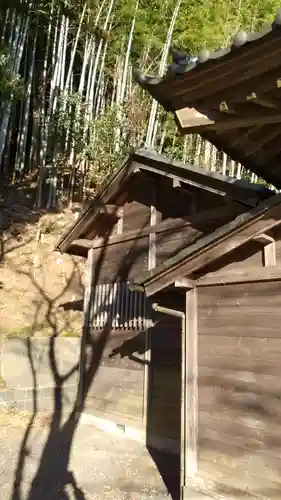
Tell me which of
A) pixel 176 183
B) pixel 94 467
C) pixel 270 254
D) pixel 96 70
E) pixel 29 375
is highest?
pixel 96 70

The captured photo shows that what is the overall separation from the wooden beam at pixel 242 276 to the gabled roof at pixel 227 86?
4.11ft

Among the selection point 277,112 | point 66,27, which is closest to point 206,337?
point 277,112

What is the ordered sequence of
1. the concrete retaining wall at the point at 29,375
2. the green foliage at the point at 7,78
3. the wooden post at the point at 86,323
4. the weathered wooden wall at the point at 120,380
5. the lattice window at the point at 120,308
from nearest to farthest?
the weathered wooden wall at the point at 120,380 < the lattice window at the point at 120,308 < the wooden post at the point at 86,323 < the concrete retaining wall at the point at 29,375 < the green foliage at the point at 7,78

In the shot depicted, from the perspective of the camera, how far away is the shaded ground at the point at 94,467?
448 centimetres

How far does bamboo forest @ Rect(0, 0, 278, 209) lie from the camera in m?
12.5

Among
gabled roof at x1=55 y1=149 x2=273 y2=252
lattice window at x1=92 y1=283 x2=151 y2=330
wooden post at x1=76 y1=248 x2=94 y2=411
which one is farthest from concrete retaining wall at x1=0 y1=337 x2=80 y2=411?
gabled roof at x1=55 y1=149 x2=273 y2=252

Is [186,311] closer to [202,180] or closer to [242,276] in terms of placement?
[242,276]

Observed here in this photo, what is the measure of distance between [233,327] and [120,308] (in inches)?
118

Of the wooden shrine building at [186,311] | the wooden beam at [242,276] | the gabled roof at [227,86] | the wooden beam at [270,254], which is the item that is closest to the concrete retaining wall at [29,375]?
the wooden shrine building at [186,311]

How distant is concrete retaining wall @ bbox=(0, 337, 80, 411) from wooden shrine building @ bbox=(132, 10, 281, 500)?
4288 millimetres

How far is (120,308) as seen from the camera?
6691 mm

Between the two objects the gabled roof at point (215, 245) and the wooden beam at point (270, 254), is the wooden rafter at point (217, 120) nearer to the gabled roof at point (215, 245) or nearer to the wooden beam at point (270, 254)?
the gabled roof at point (215, 245)

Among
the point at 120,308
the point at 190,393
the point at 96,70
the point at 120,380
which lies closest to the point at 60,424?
the point at 120,380

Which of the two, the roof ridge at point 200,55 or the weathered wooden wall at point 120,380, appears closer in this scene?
the roof ridge at point 200,55
